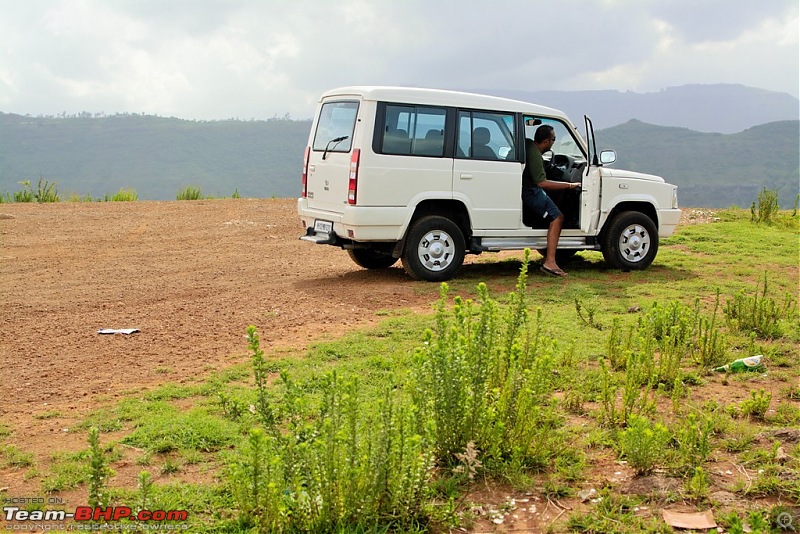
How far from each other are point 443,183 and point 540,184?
1322 mm

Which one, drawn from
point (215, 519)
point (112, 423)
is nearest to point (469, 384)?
point (215, 519)

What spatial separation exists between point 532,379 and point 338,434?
1.24 m

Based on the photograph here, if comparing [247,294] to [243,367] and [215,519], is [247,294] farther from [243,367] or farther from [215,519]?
[215,519]

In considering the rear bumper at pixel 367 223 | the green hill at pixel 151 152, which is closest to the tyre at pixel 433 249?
the rear bumper at pixel 367 223

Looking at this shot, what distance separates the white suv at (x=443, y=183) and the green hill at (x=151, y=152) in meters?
127

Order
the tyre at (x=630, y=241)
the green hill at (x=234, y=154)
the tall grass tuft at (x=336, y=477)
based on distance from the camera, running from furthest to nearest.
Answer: the green hill at (x=234, y=154) → the tyre at (x=630, y=241) → the tall grass tuft at (x=336, y=477)

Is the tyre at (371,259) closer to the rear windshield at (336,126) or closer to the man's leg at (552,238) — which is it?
the rear windshield at (336,126)

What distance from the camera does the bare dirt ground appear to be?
6.02 metres

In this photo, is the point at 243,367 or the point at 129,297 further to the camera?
the point at 129,297

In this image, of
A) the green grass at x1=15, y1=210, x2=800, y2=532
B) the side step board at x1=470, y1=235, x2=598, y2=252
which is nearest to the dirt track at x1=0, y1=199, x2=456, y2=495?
the green grass at x1=15, y1=210, x2=800, y2=532

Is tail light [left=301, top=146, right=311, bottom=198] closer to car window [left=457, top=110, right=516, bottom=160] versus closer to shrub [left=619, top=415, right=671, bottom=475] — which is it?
car window [left=457, top=110, right=516, bottom=160]

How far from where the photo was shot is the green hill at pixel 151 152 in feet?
484

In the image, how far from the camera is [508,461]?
4477mm

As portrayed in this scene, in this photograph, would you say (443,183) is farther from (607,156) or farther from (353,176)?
(607,156)
